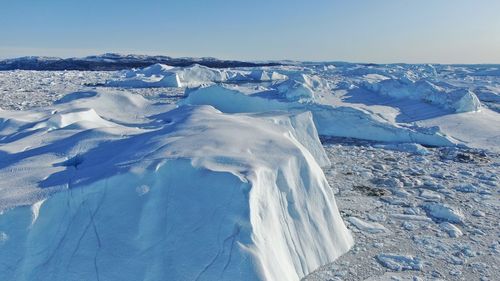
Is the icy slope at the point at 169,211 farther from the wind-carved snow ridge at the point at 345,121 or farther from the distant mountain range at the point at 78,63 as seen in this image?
the distant mountain range at the point at 78,63

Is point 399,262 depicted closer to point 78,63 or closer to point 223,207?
point 223,207

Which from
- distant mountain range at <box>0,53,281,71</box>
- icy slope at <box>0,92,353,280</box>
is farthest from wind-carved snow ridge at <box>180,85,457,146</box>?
distant mountain range at <box>0,53,281,71</box>

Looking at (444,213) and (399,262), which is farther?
(444,213)

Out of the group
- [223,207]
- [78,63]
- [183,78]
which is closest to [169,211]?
[223,207]

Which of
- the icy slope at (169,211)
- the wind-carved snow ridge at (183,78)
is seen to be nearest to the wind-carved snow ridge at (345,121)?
the icy slope at (169,211)

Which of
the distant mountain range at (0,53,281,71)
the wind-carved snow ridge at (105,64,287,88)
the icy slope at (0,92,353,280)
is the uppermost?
the icy slope at (0,92,353,280)

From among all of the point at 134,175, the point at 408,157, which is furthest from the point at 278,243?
the point at 408,157

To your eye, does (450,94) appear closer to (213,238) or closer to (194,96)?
(194,96)

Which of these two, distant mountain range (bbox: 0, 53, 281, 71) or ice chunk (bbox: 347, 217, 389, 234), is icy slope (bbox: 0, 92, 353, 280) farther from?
distant mountain range (bbox: 0, 53, 281, 71)
